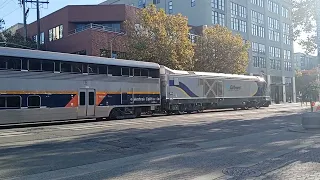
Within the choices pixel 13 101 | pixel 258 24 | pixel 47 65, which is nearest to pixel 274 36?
pixel 258 24

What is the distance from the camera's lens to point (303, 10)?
86.8ft

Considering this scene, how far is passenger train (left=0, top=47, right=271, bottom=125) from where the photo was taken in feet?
60.1

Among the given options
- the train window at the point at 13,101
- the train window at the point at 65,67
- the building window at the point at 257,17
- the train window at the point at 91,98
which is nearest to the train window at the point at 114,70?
the train window at the point at 91,98

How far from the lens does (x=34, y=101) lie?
1906 cm

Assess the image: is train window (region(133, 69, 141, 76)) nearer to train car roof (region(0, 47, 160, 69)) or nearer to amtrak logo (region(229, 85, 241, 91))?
train car roof (region(0, 47, 160, 69))

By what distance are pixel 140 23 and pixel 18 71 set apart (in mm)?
18896

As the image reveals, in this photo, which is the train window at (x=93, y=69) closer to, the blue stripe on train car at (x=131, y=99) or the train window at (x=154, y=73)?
the blue stripe on train car at (x=131, y=99)

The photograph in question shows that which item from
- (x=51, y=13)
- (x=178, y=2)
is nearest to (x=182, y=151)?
(x=51, y=13)

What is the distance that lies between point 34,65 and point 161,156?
40.0 ft

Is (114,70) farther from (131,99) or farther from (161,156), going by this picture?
(161,156)

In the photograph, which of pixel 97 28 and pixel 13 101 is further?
pixel 97 28

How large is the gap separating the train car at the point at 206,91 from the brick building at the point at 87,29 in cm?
1067

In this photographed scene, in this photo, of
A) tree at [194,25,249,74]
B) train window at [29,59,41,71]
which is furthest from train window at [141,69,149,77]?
tree at [194,25,249,74]

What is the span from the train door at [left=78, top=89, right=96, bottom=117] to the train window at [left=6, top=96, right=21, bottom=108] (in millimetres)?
3836
